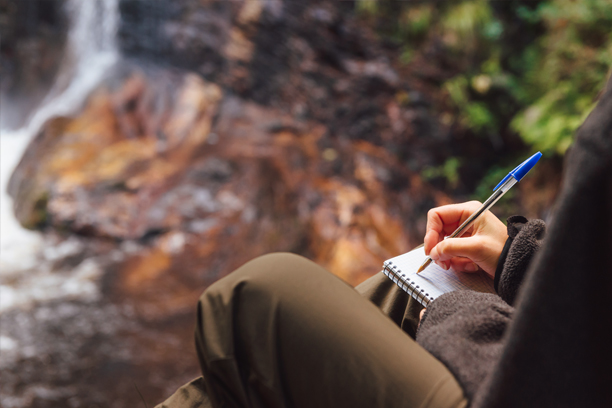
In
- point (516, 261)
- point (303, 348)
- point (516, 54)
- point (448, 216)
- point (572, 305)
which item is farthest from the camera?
point (516, 54)

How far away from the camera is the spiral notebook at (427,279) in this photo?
3.10 ft

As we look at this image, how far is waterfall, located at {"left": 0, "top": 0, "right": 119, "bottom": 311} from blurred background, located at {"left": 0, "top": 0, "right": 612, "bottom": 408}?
31mm

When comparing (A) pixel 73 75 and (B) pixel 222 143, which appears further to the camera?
(A) pixel 73 75

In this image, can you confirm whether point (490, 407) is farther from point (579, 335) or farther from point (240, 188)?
point (240, 188)

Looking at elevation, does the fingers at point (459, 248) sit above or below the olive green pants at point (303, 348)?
above

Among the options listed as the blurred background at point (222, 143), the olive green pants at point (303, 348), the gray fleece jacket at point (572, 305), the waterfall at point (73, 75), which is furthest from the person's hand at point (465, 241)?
the waterfall at point (73, 75)

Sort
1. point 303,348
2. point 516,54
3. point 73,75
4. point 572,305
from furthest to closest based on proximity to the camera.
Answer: point 73,75, point 516,54, point 303,348, point 572,305

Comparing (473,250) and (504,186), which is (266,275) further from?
(504,186)

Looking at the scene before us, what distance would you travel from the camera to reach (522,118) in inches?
159

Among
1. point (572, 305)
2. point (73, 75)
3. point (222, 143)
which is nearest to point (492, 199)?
point (572, 305)

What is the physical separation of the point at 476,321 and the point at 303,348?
1.01 feet

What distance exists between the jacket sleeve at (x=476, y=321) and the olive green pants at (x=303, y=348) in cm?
3

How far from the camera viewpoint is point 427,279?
982mm

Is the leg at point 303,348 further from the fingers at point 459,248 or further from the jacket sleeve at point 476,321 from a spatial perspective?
the fingers at point 459,248
